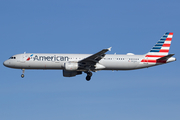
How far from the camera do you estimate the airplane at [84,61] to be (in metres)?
60.3

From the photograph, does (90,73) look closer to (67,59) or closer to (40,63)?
(67,59)

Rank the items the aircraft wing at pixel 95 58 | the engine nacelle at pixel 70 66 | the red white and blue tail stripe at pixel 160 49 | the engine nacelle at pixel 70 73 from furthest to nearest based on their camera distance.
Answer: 1. the engine nacelle at pixel 70 73
2. the red white and blue tail stripe at pixel 160 49
3. the engine nacelle at pixel 70 66
4. the aircraft wing at pixel 95 58

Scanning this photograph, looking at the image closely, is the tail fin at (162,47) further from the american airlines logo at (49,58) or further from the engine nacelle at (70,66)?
the american airlines logo at (49,58)

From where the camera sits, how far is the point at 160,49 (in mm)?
64688

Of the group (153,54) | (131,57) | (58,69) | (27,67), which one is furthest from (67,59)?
(153,54)

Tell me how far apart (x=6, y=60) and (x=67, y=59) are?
1025 cm

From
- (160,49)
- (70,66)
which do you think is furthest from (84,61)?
(160,49)

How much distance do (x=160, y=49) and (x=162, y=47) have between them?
0.58m

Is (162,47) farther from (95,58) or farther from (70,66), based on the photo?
(70,66)

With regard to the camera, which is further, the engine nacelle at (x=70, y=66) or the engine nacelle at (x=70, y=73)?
the engine nacelle at (x=70, y=73)

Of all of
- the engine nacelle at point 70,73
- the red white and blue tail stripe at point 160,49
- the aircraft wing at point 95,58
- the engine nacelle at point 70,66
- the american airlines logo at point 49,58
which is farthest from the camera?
the engine nacelle at point 70,73

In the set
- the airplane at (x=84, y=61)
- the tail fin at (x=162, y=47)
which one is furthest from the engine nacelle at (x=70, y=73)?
the tail fin at (x=162, y=47)

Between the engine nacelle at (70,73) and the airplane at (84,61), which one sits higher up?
the airplane at (84,61)

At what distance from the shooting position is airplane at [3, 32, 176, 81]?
198 ft
